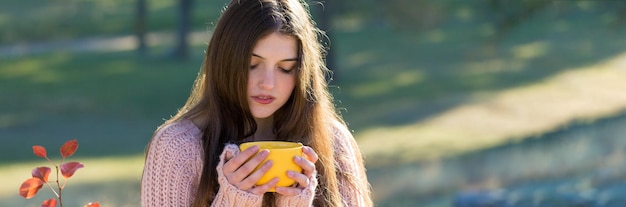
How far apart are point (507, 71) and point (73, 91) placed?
357 centimetres

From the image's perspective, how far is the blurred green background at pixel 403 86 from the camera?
7773 millimetres

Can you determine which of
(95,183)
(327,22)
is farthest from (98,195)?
(327,22)

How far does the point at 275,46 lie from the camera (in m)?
1.81

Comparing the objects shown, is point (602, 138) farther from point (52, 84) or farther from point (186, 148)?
point (186, 148)

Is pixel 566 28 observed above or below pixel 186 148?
above

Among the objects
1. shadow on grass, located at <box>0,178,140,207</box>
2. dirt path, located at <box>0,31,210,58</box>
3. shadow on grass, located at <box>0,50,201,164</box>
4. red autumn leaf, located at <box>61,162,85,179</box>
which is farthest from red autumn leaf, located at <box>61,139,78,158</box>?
dirt path, located at <box>0,31,210,58</box>

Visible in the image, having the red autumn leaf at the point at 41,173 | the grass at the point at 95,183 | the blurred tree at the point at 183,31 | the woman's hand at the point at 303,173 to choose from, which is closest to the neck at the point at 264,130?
the woman's hand at the point at 303,173

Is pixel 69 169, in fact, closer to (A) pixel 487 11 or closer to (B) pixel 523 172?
(B) pixel 523 172

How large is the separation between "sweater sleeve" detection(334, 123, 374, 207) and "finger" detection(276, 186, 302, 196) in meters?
0.23

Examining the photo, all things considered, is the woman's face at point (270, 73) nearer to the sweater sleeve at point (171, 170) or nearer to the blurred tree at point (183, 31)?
the sweater sleeve at point (171, 170)

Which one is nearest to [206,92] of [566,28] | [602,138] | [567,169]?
[567,169]

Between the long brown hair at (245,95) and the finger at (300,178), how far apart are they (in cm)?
11

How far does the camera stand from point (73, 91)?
354 inches

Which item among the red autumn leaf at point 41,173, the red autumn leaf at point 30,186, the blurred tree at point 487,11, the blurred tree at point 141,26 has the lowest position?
the red autumn leaf at point 30,186
